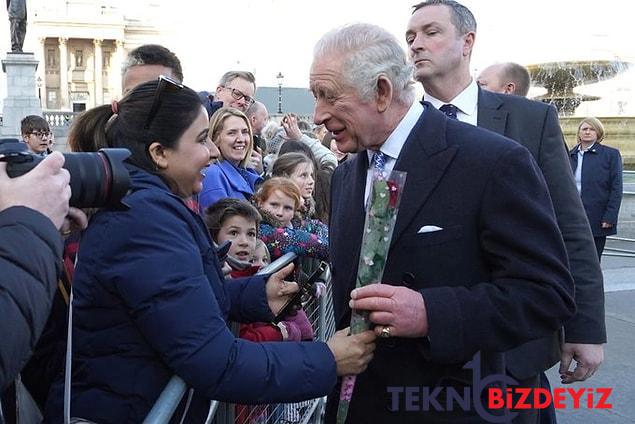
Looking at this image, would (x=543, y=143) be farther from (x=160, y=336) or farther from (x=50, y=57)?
(x=50, y=57)

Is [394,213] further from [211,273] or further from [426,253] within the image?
[211,273]

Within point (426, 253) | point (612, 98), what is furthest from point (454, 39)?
point (612, 98)

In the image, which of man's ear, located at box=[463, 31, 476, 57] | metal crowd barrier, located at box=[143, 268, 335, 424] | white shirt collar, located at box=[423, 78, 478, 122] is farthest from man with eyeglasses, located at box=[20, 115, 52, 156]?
white shirt collar, located at box=[423, 78, 478, 122]

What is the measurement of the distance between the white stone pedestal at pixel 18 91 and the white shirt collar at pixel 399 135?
28.1 meters

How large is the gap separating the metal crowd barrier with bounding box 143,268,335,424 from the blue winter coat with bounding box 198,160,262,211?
1034mm

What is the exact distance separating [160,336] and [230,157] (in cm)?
326

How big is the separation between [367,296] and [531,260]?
1.74 ft

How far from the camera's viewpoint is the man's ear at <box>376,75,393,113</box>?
217 cm

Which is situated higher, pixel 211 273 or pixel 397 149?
pixel 397 149

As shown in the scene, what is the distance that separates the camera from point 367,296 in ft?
6.40

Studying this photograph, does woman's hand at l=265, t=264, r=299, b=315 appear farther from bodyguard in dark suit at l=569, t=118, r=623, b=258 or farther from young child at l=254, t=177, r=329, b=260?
bodyguard in dark suit at l=569, t=118, r=623, b=258

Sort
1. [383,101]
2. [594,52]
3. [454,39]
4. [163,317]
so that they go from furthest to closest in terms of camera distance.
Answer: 1. [594,52]
2. [454,39]
3. [383,101]
4. [163,317]

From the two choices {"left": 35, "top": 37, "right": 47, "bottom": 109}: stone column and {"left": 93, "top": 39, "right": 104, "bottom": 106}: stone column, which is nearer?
{"left": 35, "top": 37, "right": 47, "bottom": 109}: stone column

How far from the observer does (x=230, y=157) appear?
5.05 m
